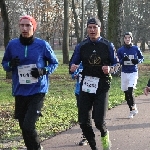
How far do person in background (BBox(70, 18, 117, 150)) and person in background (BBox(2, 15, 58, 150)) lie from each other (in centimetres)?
56

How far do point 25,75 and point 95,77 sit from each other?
41.6 inches

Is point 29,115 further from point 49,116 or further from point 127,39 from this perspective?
point 127,39

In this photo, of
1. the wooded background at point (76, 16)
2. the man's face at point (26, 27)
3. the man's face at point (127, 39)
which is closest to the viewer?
the man's face at point (26, 27)

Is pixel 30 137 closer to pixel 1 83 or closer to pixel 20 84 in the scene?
pixel 20 84

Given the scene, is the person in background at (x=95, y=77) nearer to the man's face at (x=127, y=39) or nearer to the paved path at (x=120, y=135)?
the paved path at (x=120, y=135)

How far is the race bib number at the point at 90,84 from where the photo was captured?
20.1ft

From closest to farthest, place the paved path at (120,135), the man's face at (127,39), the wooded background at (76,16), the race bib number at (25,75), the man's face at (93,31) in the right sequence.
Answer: the race bib number at (25,75), the man's face at (93,31), the paved path at (120,135), the man's face at (127,39), the wooded background at (76,16)

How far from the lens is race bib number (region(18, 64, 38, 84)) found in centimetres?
596

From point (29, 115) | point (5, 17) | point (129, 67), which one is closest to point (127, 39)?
point (129, 67)

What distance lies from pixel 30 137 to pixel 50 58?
3.93 feet

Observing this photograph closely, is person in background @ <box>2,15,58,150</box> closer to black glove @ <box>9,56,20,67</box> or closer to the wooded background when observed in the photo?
black glove @ <box>9,56,20,67</box>

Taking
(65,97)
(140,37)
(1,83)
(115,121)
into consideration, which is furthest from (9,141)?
(140,37)

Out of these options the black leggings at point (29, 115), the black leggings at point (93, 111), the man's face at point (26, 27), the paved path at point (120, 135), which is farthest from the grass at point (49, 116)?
the man's face at point (26, 27)

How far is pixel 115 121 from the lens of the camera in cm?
936
